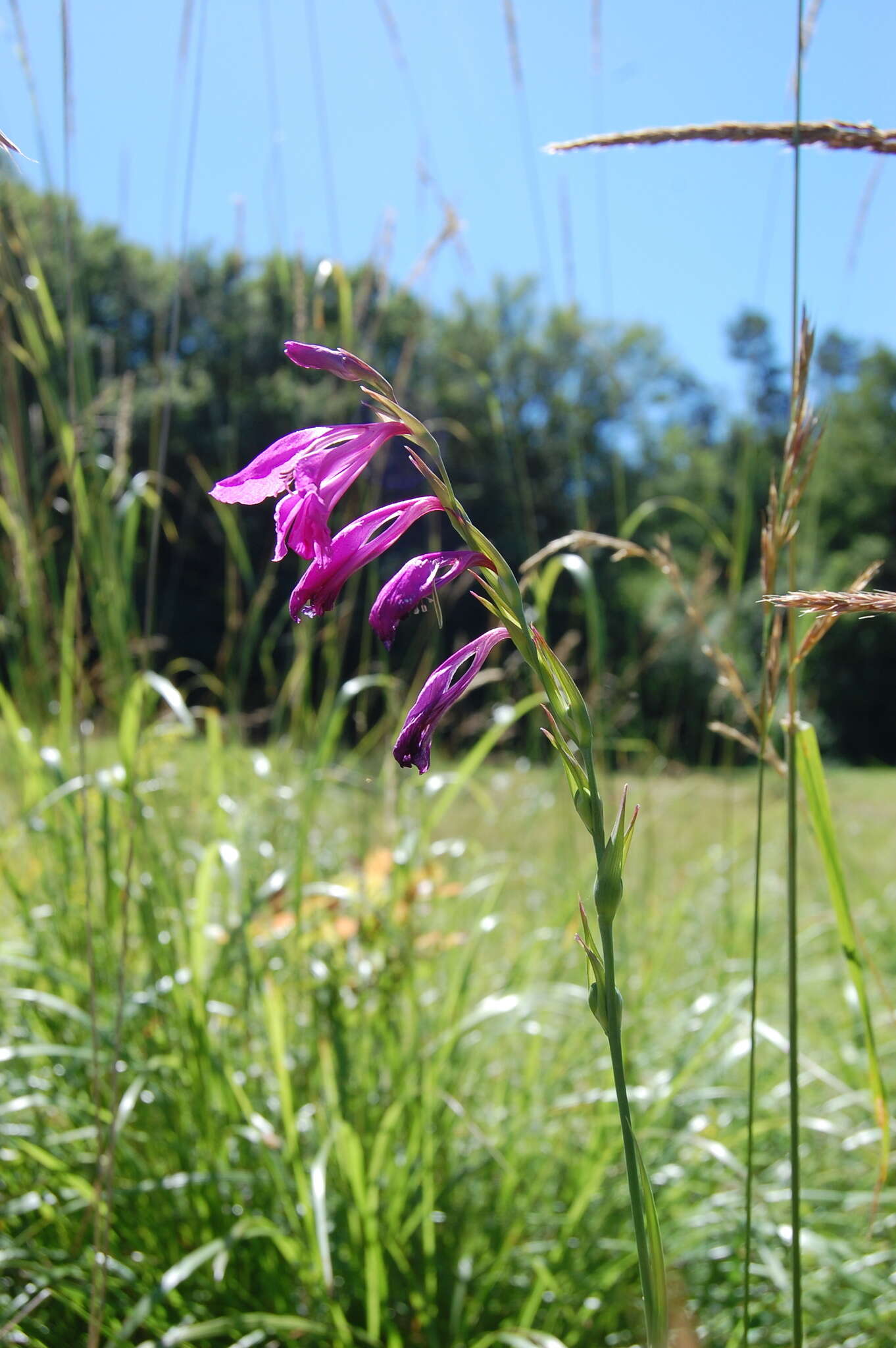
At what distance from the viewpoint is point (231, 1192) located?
1474mm

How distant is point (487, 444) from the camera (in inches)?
632

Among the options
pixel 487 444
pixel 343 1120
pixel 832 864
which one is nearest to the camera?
pixel 832 864

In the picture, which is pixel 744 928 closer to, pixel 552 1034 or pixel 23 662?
pixel 552 1034

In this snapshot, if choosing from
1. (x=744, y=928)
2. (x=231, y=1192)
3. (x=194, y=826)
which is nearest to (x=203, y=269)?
(x=194, y=826)

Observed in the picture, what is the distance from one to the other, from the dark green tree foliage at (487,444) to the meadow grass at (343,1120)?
0.49 meters

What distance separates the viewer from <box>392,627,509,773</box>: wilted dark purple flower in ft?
1.79

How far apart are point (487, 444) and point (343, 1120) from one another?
1526cm

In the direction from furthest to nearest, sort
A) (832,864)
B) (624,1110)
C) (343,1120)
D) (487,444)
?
(487,444) → (343,1120) → (832,864) → (624,1110)

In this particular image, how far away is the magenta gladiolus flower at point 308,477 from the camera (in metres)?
0.54

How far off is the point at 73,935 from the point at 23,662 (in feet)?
2.29

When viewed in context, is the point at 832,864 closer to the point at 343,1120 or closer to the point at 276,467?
the point at 276,467

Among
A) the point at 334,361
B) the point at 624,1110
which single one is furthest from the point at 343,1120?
the point at 334,361

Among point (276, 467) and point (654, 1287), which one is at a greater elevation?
point (276, 467)

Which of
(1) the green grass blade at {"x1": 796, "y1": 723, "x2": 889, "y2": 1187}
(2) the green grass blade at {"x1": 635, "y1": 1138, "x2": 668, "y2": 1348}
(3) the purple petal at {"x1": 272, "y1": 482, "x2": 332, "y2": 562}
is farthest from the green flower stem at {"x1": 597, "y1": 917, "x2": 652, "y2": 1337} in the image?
(1) the green grass blade at {"x1": 796, "y1": 723, "x2": 889, "y2": 1187}
